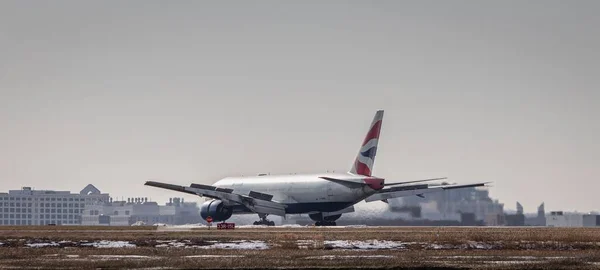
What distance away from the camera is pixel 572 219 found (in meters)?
174

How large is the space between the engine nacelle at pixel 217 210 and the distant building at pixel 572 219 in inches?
2527

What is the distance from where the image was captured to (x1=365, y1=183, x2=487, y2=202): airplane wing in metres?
118

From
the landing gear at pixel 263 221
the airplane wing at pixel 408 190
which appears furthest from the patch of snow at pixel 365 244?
the landing gear at pixel 263 221

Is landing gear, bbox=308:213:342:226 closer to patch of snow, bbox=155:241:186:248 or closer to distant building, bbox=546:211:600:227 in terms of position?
distant building, bbox=546:211:600:227

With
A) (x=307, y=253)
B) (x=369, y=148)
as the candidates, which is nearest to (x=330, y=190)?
(x=369, y=148)

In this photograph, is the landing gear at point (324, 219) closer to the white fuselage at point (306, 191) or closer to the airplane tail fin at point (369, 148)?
the white fuselage at point (306, 191)

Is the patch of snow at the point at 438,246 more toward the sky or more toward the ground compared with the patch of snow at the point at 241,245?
more toward the ground

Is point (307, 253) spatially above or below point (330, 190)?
below

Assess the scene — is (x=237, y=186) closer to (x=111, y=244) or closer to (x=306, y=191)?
(x=306, y=191)

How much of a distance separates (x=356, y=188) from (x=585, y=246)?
195 ft

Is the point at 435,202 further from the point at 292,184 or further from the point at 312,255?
the point at 312,255

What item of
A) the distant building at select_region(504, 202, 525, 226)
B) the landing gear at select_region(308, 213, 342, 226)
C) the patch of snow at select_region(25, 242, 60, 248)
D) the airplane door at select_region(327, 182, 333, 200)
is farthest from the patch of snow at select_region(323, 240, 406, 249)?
the distant building at select_region(504, 202, 525, 226)

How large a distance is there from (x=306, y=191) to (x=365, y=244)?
205ft

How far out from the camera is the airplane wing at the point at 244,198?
12506 cm
